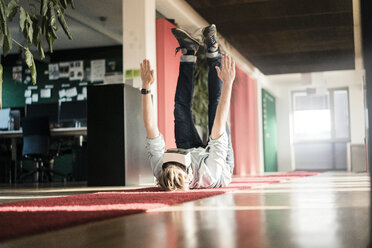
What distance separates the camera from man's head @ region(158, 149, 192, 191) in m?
2.46

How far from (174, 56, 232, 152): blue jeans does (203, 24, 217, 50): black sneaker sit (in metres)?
0.12

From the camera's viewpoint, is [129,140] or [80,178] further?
[80,178]

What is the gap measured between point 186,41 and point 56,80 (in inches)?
264

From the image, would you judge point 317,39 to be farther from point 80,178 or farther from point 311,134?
point 311,134

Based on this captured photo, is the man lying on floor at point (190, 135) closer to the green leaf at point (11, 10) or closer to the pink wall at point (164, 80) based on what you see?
the green leaf at point (11, 10)

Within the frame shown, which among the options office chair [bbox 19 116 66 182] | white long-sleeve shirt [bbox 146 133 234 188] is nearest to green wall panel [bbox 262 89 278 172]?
office chair [bbox 19 116 66 182]

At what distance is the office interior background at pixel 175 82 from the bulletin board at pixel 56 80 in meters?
0.02

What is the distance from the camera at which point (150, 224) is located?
49.4 inches

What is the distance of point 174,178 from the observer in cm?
248

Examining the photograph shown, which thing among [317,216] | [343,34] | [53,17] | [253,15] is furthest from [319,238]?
[343,34]

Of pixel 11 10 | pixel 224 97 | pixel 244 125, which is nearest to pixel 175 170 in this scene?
pixel 224 97

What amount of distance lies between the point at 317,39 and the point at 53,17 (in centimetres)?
667

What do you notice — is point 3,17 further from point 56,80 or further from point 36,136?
point 56,80

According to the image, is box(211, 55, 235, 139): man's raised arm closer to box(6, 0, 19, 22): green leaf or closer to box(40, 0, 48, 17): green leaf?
box(40, 0, 48, 17): green leaf
